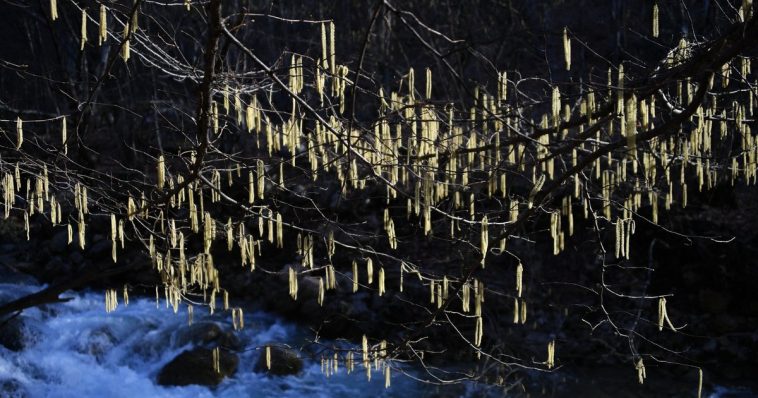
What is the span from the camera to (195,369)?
34.3ft

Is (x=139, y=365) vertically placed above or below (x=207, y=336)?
below

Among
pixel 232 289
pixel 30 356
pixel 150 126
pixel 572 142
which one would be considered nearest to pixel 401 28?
pixel 150 126

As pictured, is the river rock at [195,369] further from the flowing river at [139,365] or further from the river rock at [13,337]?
the river rock at [13,337]

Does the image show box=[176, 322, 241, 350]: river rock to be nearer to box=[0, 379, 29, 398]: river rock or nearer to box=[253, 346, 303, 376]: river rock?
box=[253, 346, 303, 376]: river rock

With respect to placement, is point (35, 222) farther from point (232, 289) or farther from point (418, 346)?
point (418, 346)

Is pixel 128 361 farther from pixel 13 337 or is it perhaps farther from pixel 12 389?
pixel 13 337

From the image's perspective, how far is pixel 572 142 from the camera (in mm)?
3605

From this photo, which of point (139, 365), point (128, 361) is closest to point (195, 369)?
point (139, 365)

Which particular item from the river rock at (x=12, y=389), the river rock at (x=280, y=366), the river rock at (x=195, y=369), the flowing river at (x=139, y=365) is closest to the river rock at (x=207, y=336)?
the flowing river at (x=139, y=365)

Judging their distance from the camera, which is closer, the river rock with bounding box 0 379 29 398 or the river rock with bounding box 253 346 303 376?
the river rock with bounding box 0 379 29 398

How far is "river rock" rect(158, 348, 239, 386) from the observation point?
10.3 meters

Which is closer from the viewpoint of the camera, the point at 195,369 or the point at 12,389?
the point at 12,389

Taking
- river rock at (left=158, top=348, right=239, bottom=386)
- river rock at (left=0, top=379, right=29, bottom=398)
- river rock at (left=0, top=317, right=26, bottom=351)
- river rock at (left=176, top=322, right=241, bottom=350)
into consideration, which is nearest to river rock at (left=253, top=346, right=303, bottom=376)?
river rock at (left=158, top=348, right=239, bottom=386)

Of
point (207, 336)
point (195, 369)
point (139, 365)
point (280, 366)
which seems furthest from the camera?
point (207, 336)
